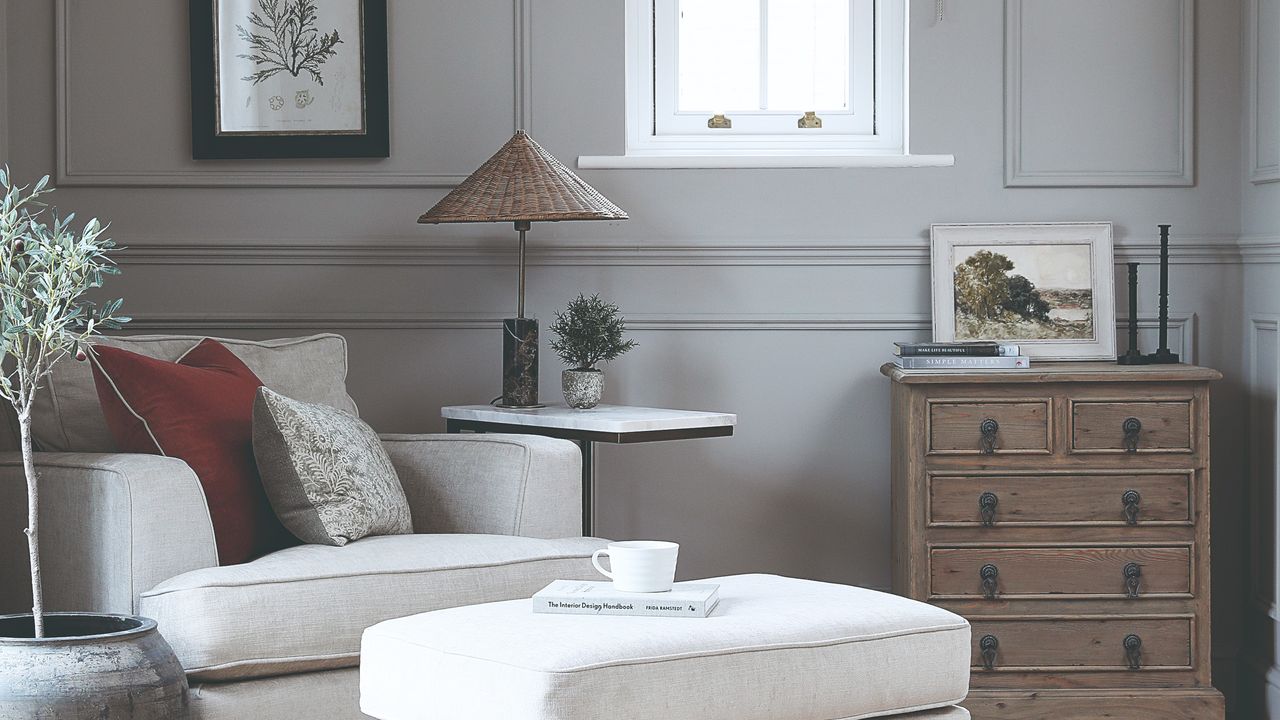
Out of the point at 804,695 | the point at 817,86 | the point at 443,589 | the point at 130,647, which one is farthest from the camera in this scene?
the point at 817,86

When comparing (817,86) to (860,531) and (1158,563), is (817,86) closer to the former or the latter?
(860,531)

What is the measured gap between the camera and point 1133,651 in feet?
9.22

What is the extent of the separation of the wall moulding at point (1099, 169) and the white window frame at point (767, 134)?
0.86 feet

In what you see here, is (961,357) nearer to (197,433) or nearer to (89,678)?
(197,433)

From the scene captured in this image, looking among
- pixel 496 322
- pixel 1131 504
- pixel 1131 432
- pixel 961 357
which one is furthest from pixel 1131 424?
pixel 496 322

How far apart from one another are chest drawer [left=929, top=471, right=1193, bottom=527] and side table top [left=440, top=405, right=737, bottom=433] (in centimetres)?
52

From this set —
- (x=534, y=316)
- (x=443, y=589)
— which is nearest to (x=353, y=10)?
(x=534, y=316)

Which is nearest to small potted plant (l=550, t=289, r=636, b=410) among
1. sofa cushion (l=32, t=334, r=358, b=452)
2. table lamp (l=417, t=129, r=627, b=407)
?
table lamp (l=417, t=129, r=627, b=407)

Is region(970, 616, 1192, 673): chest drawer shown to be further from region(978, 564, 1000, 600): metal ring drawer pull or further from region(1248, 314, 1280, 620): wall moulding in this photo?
region(1248, 314, 1280, 620): wall moulding

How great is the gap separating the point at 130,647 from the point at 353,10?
1923 mm

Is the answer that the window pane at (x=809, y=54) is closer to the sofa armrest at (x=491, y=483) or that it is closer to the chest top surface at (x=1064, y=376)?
the chest top surface at (x=1064, y=376)

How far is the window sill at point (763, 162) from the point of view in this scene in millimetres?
3254

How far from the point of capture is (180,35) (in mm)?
3275

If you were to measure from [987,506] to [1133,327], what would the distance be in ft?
2.36
